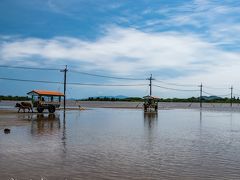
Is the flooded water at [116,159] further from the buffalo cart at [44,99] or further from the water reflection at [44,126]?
the buffalo cart at [44,99]

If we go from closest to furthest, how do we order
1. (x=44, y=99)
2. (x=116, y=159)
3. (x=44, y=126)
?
(x=116, y=159), (x=44, y=126), (x=44, y=99)

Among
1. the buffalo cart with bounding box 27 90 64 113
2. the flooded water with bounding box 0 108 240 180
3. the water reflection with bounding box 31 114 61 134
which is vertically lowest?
the flooded water with bounding box 0 108 240 180

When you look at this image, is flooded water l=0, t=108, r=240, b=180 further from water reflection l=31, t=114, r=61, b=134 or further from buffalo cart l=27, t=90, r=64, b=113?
buffalo cart l=27, t=90, r=64, b=113

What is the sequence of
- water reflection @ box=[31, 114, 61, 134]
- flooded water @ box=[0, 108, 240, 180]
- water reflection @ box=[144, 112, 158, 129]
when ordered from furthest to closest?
1. water reflection @ box=[144, 112, 158, 129]
2. water reflection @ box=[31, 114, 61, 134]
3. flooded water @ box=[0, 108, 240, 180]

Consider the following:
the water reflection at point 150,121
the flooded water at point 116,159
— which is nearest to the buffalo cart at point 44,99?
the water reflection at point 150,121

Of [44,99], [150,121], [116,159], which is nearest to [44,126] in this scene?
[150,121]

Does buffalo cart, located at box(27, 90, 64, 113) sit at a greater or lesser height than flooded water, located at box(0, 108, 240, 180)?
greater

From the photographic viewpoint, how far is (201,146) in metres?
15.1

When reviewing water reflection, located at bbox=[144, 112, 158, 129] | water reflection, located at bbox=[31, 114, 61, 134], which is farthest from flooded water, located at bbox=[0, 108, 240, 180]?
water reflection, located at bbox=[144, 112, 158, 129]

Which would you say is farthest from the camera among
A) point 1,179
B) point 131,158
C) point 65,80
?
point 65,80

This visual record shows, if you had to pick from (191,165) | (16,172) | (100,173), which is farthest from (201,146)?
(16,172)

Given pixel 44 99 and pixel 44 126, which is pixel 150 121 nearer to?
pixel 44 126

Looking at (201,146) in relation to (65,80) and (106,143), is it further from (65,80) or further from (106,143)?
(65,80)

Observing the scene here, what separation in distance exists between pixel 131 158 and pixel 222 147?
17.0 ft
